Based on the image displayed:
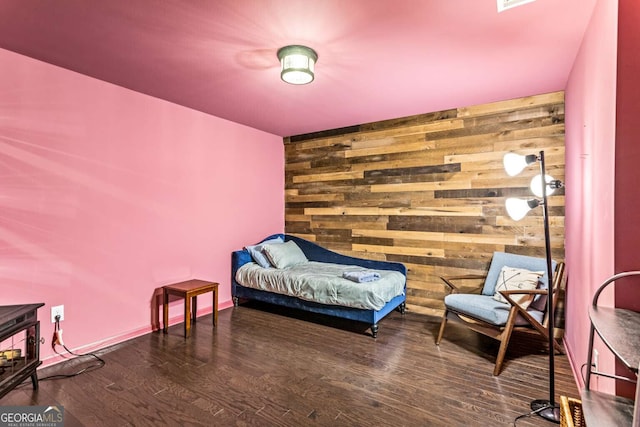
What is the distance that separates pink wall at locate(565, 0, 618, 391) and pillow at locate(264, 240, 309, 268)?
2.93 m

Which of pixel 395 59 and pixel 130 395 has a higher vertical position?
pixel 395 59

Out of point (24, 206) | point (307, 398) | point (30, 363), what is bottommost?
point (307, 398)

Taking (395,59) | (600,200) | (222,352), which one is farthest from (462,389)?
(395,59)

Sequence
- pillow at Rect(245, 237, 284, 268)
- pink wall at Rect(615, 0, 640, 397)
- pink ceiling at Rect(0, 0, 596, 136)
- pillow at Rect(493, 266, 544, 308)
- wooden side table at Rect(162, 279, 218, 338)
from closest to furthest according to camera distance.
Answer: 1. pink wall at Rect(615, 0, 640, 397)
2. pink ceiling at Rect(0, 0, 596, 136)
3. pillow at Rect(493, 266, 544, 308)
4. wooden side table at Rect(162, 279, 218, 338)
5. pillow at Rect(245, 237, 284, 268)

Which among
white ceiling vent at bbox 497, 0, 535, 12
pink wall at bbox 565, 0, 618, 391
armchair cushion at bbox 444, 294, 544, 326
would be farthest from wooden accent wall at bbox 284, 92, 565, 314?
white ceiling vent at bbox 497, 0, 535, 12

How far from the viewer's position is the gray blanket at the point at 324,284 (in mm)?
3145

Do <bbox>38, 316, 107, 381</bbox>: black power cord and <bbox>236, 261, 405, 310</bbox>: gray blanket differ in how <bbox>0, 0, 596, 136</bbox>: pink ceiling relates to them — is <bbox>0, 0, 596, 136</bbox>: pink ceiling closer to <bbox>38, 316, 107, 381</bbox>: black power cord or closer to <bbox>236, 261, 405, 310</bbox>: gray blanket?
<bbox>236, 261, 405, 310</bbox>: gray blanket

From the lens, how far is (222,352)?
2768mm

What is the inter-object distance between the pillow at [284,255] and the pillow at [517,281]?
236 centimetres

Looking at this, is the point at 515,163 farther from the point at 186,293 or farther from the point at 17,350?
the point at 17,350

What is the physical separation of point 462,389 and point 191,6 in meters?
2.98

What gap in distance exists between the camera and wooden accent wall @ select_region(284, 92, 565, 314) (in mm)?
3178

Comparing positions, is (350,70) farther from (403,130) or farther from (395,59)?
(403,130)

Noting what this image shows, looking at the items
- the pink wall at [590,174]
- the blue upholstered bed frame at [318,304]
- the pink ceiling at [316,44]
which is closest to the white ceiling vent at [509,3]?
the pink ceiling at [316,44]
